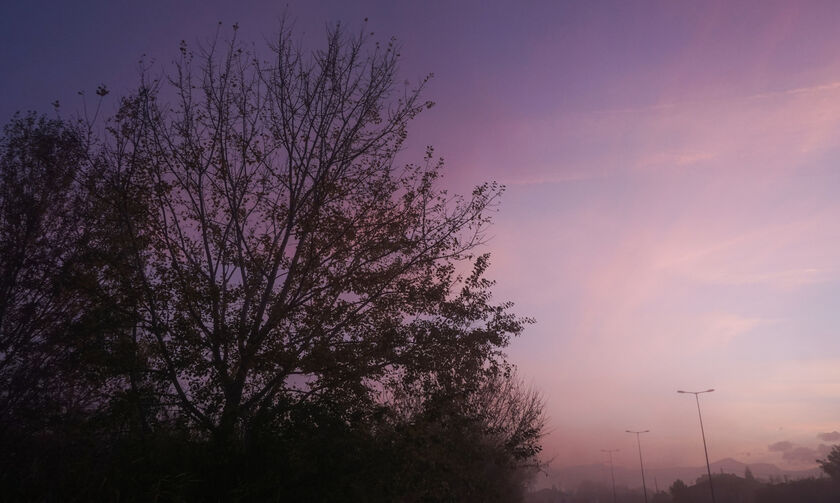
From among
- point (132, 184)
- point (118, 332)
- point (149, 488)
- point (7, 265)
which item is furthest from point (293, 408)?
point (7, 265)

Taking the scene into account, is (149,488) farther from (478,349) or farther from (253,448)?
(478,349)

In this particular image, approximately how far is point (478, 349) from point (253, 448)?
20.3 ft

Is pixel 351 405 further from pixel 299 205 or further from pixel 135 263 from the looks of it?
pixel 135 263

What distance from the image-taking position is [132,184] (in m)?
13.9

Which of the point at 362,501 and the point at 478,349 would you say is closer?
the point at 362,501

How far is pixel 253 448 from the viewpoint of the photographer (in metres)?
12.0

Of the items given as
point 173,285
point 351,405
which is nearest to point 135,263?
point 173,285

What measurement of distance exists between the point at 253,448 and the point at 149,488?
2455 mm

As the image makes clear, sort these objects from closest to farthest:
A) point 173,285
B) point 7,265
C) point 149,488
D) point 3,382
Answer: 1. point 149,488
2. point 173,285
3. point 3,382
4. point 7,265

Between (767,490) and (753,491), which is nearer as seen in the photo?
(767,490)

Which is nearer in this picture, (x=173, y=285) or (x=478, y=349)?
(x=173, y=285)

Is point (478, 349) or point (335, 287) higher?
point (335, 287)

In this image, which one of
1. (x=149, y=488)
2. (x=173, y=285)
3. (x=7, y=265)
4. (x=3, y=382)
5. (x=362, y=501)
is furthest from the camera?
(x=7, y=265)

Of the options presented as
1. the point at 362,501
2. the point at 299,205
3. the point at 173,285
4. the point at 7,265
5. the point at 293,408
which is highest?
the point at 299,205
